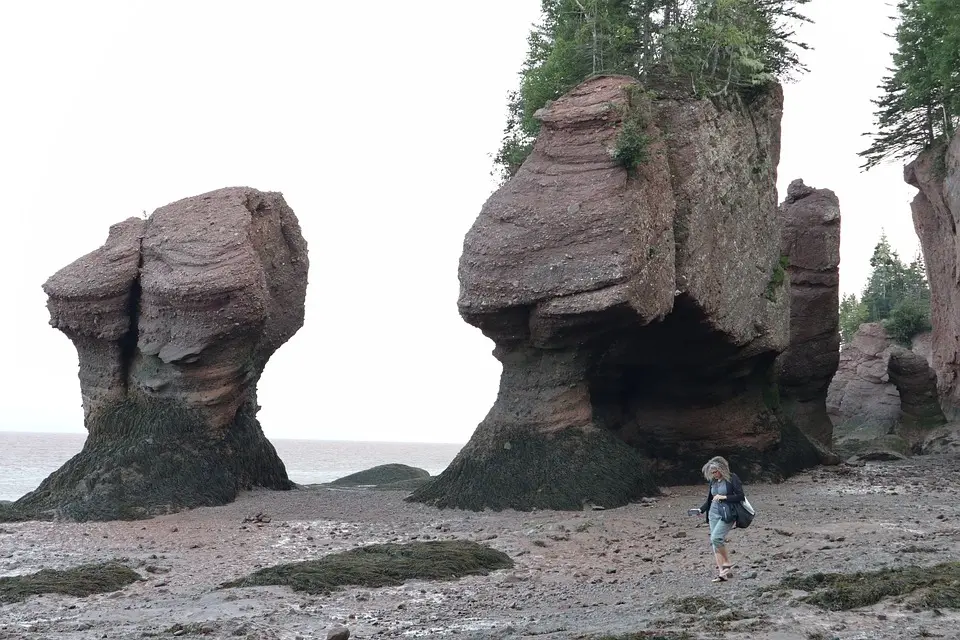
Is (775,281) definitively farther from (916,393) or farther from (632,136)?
(916,393)

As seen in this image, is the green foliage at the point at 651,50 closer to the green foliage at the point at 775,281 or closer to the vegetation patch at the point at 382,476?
the green foliage at the point at 775,281

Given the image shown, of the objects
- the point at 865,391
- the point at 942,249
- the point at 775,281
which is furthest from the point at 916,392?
the point at 775,281

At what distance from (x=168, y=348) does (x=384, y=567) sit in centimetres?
1245

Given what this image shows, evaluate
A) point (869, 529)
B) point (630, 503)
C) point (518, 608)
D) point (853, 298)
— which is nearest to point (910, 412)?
point (630, 503)

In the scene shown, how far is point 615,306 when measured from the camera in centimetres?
2302

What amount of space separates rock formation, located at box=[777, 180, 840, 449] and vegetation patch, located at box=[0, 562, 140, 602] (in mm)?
26421

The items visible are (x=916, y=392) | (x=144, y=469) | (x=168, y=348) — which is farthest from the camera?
(x=916, y=392)

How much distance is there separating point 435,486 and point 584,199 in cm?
731

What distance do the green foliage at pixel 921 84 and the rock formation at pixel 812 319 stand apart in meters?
6.02

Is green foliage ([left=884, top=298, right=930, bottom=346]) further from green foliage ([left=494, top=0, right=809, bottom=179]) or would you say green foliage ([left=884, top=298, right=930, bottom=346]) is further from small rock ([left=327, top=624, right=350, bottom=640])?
small rock ([left=327, top=624, right=350, bottom=640])

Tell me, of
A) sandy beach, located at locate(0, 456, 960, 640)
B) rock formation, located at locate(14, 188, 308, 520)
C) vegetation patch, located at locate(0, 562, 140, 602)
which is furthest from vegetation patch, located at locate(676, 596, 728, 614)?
rock formation, located at locate(14, 188, 308, 520)

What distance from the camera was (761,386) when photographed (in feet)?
101

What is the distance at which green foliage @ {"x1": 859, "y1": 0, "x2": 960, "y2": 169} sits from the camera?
37.3 m

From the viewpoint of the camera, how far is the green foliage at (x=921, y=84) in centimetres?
3728
